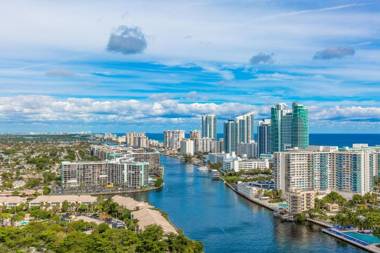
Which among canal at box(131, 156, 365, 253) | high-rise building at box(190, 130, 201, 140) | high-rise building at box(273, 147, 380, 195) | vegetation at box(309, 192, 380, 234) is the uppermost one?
high-rise building at box(190, 130, 201, 140)

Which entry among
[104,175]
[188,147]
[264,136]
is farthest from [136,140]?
[104,175]

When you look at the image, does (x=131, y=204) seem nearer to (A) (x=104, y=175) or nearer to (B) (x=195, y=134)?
(A) (x=104, y=175)

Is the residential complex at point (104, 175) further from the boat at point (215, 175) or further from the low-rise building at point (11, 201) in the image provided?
the boat at point (215, 175)

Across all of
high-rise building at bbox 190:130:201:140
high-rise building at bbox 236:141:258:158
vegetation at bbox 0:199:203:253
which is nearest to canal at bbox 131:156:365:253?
vegetation at bbox 0:199:203:253

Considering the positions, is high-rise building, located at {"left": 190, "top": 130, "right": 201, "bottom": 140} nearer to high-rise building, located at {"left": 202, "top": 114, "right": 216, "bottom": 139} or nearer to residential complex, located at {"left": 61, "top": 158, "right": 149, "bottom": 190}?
high-rise building, located at {"left": 202, "top": 114, "right": 216, "bottom": 139}

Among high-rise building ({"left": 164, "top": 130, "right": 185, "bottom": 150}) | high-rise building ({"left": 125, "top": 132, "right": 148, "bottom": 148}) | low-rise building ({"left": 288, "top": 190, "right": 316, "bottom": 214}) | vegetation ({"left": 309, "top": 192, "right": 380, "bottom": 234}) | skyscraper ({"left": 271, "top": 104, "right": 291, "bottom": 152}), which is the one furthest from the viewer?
high-rise building ({"left": 125, "top": 132, "right": 148, "bottom": 148})

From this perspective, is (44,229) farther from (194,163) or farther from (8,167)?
(194,163)
